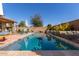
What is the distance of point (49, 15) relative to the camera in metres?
6.03

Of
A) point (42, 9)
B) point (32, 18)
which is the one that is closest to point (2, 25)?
point (32, 18)

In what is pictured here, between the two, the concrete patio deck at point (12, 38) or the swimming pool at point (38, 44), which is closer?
the swimming pool at point (38, 44)

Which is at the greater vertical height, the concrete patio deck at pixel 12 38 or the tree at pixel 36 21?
the tree at pixel 36 21

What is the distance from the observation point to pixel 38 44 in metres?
6.03

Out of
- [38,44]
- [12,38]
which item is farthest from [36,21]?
[12,38]

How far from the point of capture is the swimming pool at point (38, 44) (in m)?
5.77

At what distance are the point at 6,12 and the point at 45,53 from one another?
1818 mm

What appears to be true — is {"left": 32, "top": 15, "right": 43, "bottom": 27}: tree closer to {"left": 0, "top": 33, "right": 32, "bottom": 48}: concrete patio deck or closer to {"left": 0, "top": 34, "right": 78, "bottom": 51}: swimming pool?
{"left": 0, "top": 34, "right": 78, "bottom": 51}: swimming pool

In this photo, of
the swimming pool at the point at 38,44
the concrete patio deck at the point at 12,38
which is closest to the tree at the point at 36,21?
the swimming pool at the point at 38,44

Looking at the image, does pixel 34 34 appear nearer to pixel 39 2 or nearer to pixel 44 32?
pixel 44 32

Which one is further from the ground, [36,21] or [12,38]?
[36,21]

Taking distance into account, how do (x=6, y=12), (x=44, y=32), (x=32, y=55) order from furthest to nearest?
(x=44, y=32) → (x=6, y=12) → (x=32, y=55)

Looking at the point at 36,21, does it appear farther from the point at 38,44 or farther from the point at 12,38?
the point at 12,38

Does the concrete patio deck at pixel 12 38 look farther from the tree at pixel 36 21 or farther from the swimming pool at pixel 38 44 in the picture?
the tree at pixel 36 21
